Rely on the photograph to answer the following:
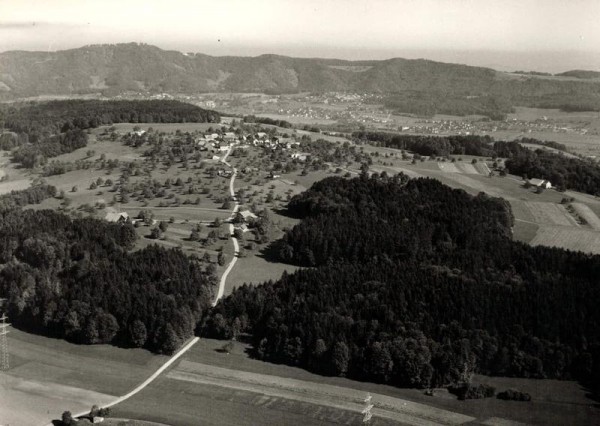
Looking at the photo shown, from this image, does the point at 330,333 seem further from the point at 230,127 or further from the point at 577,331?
the point at 230,127

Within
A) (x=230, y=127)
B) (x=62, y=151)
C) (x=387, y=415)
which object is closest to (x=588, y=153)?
(x=230, y=127)

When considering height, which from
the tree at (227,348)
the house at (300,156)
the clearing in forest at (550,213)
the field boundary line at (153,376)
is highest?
the house at (300,156)

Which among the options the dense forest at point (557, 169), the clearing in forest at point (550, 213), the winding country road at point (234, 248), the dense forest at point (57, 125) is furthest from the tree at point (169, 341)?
the dense forest at point (557, 169)

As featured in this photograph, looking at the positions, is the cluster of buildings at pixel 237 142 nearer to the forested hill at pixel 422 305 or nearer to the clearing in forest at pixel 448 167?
the clearing in forest at pixel 448 167

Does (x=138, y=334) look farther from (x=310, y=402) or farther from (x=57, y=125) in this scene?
(x=57, y=125)

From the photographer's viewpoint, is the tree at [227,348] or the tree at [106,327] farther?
the tree at [106,327]

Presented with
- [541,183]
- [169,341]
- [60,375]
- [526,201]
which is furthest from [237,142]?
[60,375]

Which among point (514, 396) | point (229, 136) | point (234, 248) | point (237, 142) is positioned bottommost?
point (514, 396)
